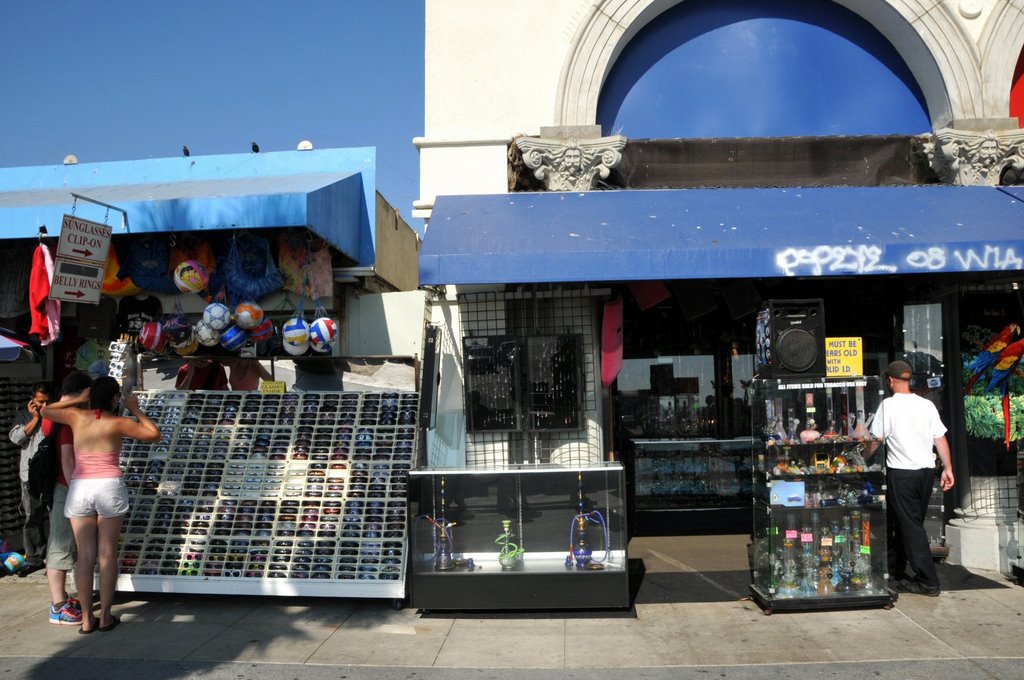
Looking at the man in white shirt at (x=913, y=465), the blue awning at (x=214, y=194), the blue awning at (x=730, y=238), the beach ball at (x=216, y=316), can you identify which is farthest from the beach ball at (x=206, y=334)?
the man in white shirt at (x=913, y=465)

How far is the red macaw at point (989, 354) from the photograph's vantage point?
23.5 ft

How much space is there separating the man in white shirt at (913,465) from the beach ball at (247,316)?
5449 mm

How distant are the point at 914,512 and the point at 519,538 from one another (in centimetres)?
312

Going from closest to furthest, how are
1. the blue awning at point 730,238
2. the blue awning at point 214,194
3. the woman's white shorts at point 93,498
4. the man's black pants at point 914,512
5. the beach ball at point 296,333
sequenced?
the woman's white shorts at point 93,498, the blue awning at point 730,238, the man's black pants at point 914,512, the beach ball at point 296,333, the blue awning at point 214,194

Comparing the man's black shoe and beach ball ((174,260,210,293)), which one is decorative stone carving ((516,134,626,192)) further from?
the man's black shoe

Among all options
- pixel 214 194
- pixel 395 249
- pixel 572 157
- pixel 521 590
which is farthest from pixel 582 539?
pixel 395 249

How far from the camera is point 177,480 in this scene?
666 cm

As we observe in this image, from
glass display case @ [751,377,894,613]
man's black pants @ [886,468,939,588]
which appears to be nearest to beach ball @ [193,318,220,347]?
glass display case @ [751,377,894,613]

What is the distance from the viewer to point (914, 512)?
6.17m

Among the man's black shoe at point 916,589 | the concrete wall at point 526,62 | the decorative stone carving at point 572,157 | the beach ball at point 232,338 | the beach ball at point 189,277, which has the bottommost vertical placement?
the man's black shoe at point 916,589

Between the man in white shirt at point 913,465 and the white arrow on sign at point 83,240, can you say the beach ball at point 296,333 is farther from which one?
the man in white shirt at point 913,465

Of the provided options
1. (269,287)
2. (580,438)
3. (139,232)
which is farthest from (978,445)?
(139,232)

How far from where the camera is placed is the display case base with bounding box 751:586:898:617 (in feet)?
18.9

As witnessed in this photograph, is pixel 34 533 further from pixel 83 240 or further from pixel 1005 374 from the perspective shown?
pixel 1005 374
